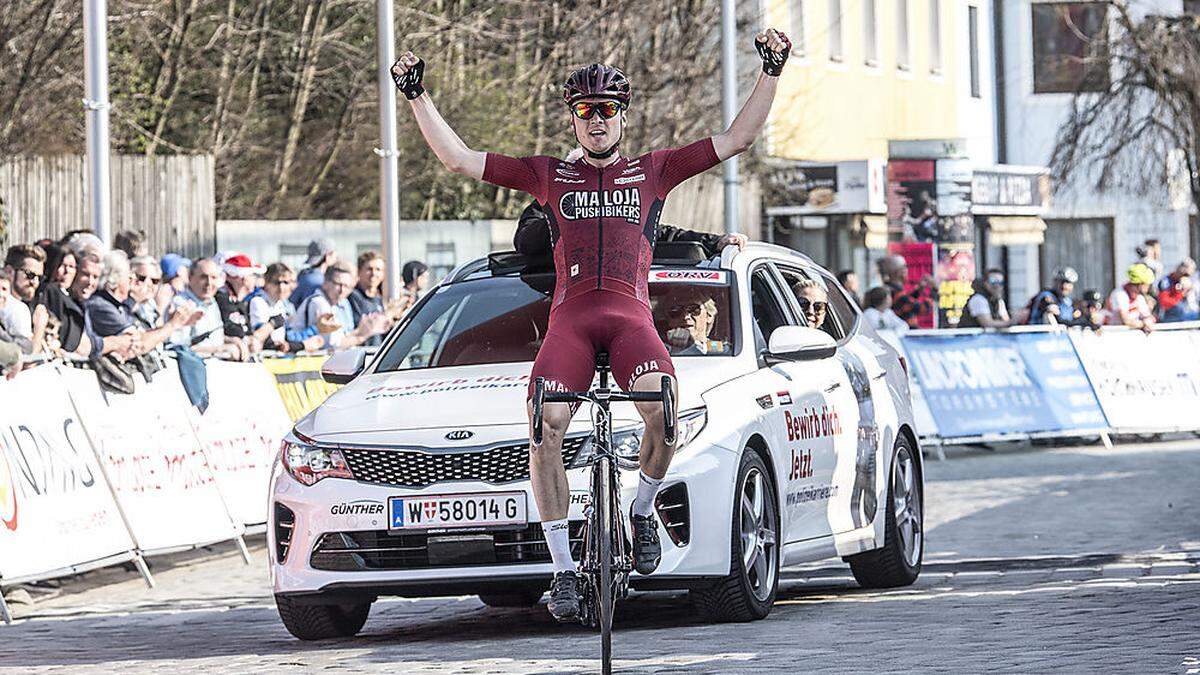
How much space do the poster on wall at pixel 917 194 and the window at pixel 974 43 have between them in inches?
974

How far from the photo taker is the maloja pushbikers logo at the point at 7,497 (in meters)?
13.1

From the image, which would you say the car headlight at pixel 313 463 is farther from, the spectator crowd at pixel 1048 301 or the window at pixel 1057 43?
the window at pixel 1057 43

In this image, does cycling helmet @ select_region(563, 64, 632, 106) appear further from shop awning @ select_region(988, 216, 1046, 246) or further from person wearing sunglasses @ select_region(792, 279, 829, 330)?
shop awning @ select_region(988, 216, 1046, 246)

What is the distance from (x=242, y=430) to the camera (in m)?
16.6

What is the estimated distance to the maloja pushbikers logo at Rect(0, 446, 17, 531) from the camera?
1308 cm

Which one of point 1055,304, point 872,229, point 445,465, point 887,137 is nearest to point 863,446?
point 445,465

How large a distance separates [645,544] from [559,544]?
440mm

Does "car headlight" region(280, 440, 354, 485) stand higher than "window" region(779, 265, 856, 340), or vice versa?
"window" region(779, 265, 856, 340)

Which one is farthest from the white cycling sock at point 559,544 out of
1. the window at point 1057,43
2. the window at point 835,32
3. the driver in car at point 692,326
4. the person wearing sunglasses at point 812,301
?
the window at point 1057,43

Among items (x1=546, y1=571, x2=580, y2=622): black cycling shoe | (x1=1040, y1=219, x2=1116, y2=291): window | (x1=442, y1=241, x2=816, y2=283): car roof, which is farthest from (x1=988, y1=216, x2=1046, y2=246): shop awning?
(x1=546, y1=571, x2=580, y2=622): black cycling shoe

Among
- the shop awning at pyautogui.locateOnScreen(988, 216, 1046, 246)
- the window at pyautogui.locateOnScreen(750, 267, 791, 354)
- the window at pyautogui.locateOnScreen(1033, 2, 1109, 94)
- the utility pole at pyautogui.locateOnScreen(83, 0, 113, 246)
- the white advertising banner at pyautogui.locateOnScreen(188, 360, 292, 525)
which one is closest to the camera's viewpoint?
the window at pyautogui.locateOnScreen(750, 267, 791, 354)

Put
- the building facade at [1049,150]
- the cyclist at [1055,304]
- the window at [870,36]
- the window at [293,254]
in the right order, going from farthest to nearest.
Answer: the building facade at [1049,150]
the window at [870,36]
the window at [293,254]
the cyclist at [1055,304]

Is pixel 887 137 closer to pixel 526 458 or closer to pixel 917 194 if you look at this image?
pixel 917 194

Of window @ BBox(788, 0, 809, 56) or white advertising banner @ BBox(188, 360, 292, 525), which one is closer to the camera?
white advertising banner @ BBox(188, 360, 292, 525)
